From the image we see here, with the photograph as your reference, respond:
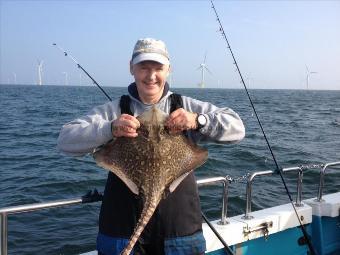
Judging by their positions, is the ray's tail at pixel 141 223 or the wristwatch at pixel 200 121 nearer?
the ray's tail at pixel 141 223

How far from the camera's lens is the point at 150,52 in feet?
10.0

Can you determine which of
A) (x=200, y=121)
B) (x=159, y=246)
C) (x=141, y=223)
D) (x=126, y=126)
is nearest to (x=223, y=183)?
(x=159, y=246)

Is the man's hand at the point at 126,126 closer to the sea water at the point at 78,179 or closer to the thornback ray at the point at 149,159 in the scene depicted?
the thornback ray at the point at 149,159

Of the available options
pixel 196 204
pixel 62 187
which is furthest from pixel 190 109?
pixel 62 187

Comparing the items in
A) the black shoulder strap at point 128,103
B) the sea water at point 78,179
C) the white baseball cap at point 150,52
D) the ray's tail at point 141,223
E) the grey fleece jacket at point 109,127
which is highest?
the white baseball cap at point 150,52

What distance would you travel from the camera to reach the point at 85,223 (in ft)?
30.2

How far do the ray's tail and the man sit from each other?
328 mm

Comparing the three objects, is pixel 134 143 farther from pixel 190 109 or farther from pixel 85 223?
pixel 85 223

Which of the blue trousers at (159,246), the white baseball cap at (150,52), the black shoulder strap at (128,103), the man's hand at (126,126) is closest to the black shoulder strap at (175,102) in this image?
the black shoulder strap at (128,103)

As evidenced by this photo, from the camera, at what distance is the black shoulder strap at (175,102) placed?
3146 mm

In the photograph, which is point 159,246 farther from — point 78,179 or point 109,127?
point 78,179

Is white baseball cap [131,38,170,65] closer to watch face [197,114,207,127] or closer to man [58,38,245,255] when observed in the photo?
man [58,38,245,255]

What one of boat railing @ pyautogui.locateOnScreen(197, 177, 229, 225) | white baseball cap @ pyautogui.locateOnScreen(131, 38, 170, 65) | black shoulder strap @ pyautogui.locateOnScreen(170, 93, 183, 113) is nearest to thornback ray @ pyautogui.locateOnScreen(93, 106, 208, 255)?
black shoulder strap @ pyautogui.locateOnScreen(170, 93, 183, 113)

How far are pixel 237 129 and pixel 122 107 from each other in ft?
3.07
